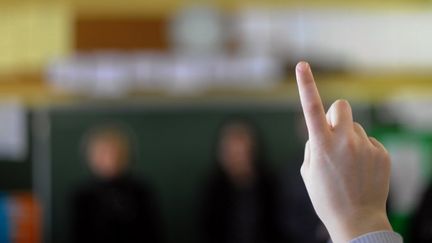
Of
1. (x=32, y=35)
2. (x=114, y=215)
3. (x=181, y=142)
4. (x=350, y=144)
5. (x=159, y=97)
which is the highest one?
(x=350, y=144)

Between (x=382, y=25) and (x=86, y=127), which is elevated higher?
(x=382, y=25)

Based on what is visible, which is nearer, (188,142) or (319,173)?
(319,173)

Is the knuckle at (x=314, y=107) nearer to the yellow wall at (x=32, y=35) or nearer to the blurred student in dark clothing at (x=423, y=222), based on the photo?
the blurred student in dark clothing at (x=423, y=222)

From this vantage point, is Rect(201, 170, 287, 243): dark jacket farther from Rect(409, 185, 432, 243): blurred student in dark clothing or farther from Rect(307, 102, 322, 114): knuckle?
Rect(307, 102, 322, 114): knuckle

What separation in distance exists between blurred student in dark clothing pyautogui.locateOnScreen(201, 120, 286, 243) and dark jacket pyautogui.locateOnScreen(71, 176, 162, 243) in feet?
1.20

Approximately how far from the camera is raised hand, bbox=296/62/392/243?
93 cm

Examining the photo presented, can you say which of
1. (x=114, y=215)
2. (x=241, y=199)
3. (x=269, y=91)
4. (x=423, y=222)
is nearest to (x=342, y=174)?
(x=423, y=222)

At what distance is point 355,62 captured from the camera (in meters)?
5.33

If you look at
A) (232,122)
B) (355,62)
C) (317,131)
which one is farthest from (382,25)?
(317,131)

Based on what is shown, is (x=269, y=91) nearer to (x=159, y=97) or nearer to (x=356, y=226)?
(x=159, y=97)

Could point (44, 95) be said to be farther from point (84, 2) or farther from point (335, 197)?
point (335, 197)

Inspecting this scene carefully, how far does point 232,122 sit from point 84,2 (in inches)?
A: 46.3

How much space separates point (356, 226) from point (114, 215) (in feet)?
11.8

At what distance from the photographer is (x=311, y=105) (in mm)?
937
